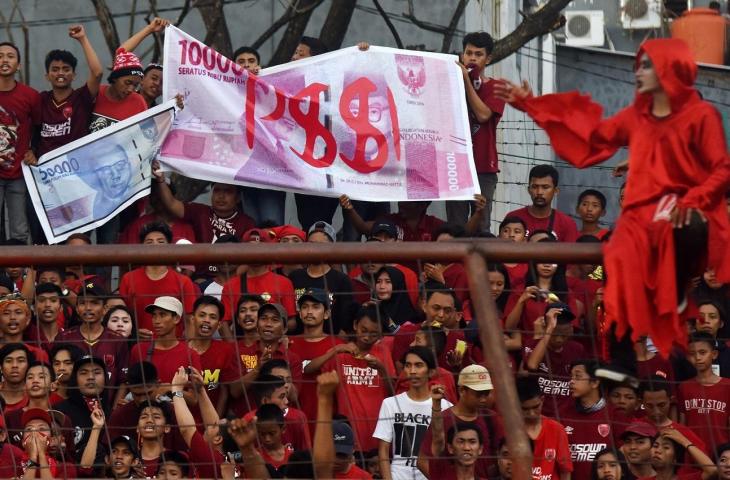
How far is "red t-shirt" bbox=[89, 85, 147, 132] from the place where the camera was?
488 inches

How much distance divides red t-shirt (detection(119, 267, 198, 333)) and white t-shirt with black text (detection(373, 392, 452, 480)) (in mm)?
1771

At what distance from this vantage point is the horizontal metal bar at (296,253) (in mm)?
7164

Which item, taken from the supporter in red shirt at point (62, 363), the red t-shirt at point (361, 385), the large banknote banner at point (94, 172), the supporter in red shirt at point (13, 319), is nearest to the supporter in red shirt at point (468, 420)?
the red t-shirt at point (361, 385)

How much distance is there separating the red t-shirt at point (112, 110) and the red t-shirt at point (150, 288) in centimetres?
130

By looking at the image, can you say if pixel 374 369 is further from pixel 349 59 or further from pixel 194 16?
pixel 194 16

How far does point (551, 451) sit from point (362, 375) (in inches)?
50.7

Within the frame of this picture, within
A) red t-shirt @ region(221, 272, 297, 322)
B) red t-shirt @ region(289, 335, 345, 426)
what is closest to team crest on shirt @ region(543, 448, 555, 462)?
red t-shirt @ region(289, 335, 345, 426)

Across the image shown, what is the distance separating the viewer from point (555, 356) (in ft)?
35.1

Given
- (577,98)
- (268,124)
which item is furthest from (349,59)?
(577,98)

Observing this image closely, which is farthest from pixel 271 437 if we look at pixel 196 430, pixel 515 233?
pixel 515 233

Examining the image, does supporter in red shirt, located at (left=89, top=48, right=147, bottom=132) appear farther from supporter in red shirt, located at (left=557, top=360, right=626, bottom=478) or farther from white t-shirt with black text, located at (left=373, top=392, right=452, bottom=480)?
supporter in red shirt, located at (left=557, top=360, right=626, bottom=478)

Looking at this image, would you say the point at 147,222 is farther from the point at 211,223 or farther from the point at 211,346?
the point at 211,346

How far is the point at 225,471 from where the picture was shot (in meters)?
8.91

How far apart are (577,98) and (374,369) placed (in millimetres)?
2620
